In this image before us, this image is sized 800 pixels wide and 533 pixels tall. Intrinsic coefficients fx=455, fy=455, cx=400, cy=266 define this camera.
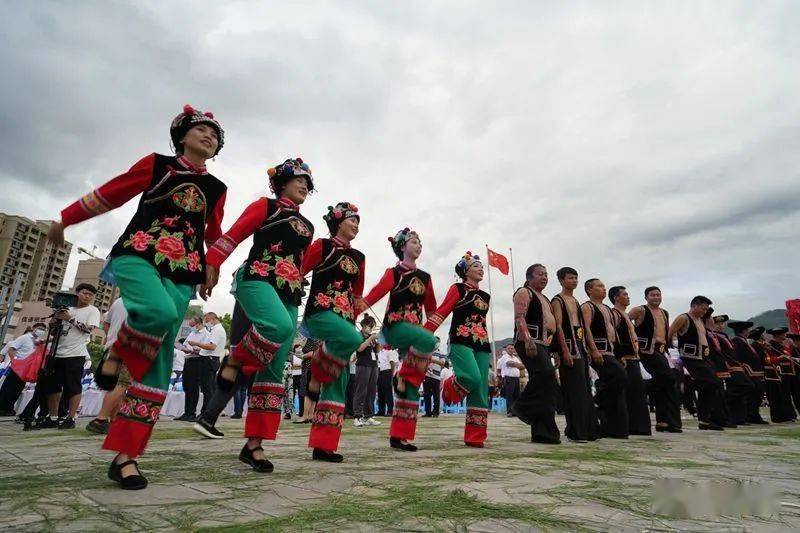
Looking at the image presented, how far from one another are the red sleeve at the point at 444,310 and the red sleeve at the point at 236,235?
262 centimetres

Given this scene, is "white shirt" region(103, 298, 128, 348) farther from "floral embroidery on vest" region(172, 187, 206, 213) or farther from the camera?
"floral embroidery on vest" region(172, 187, 206, 213)

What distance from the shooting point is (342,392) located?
13.1ft

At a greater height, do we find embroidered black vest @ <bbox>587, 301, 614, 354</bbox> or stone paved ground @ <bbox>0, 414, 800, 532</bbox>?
embroidered black vest @ <bbox>587, 301, 614, 354</bbox>

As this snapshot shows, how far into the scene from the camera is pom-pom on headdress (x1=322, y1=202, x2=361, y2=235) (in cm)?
447

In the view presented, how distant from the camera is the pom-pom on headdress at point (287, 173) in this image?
3.83m

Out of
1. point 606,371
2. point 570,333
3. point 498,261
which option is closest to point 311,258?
point 570,333

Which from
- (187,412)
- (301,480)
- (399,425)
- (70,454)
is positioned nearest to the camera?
(301,480)

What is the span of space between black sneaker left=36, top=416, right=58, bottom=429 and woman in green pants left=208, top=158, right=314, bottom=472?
204 inches

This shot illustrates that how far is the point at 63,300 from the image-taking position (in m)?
6.32

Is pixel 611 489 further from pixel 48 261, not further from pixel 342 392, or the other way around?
pixel 48 261

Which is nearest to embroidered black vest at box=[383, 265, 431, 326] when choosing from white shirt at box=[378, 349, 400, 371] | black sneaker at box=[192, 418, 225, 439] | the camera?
black sneaker at box=[192, 418, 225, 439]

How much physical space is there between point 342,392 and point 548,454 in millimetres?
1914

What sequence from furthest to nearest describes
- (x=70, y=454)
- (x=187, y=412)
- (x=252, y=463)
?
(x=187, y=412) < (x=70, y=454) < (x=252, y=463)

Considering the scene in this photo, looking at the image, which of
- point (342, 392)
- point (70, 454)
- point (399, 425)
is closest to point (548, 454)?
point (399, 425)
